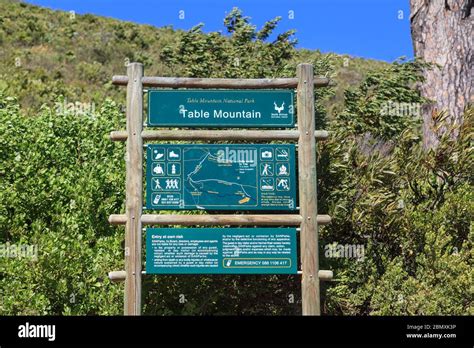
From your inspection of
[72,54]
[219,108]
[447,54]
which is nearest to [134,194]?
[219,108]

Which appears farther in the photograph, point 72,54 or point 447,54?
point 72,54

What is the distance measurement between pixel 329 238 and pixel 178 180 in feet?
7.50

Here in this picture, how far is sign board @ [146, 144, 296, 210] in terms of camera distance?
720cm

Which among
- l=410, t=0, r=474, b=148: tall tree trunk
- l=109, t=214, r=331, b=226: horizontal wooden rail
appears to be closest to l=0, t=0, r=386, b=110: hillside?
l=410, t=0, r=474, b=148: tall tree trunk

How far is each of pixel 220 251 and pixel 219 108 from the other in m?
1.52

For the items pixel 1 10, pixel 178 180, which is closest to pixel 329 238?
pixel 178 180

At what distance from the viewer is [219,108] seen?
289 inches

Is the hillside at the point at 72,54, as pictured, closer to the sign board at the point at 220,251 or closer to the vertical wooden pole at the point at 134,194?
the vertical wooden pole at the point at 134,194

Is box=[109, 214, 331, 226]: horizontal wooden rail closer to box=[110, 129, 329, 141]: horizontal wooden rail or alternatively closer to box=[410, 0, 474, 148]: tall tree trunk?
box=[110, 129, 329, 141]: horizontal wooden rail

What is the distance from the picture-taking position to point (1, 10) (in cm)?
3931

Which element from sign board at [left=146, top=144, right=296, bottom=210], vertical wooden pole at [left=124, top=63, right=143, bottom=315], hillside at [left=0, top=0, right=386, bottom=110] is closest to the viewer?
vertical wooden pole at [left=124, top=63, right=143, bottom=315]

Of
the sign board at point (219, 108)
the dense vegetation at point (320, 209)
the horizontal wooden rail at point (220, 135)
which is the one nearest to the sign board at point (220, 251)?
the dense vegetation at point (320, 209)

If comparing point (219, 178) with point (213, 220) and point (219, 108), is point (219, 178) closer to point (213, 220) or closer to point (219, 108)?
point (213, 220)

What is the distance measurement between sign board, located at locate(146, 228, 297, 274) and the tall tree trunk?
213 inches
